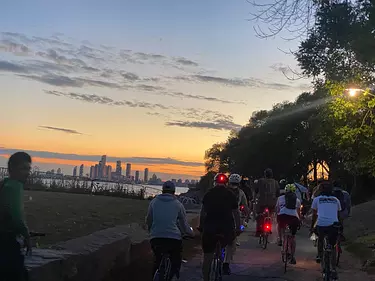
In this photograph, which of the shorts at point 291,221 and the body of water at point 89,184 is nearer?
the shorts at point 291,221

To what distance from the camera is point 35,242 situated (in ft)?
35.9

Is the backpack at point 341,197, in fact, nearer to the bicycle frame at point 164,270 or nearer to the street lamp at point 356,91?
the street lamp at point 356,91

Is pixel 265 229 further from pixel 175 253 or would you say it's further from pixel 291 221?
pixel 175 253

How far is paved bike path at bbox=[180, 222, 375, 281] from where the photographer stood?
10.6 metres

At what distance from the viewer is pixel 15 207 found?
16.7ft

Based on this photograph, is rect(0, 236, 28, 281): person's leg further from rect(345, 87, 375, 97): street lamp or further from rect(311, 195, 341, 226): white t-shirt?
rect(345, 87, 375, 97): street lamp

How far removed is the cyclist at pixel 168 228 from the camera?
7523mm

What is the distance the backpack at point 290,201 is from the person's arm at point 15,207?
300 inches

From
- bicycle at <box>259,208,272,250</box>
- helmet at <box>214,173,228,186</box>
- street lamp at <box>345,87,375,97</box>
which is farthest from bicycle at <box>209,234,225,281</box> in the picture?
street lamp at <box>345,87,375,97</box>

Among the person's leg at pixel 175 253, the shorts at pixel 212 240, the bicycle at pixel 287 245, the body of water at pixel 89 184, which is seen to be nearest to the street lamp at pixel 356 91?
the bicycle at pixel 287 245

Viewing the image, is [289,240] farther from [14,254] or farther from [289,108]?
[289,108]

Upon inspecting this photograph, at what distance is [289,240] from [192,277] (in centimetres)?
255

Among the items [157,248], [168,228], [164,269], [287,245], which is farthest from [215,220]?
[287,245]

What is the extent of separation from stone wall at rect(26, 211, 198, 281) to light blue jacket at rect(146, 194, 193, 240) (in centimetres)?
120
